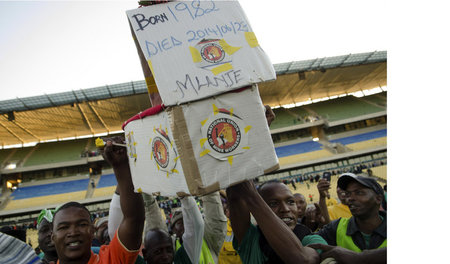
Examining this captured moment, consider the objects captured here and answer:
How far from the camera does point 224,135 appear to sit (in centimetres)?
154

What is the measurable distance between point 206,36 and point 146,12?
378mm

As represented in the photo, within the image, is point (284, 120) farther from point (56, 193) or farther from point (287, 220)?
point (287, 220)

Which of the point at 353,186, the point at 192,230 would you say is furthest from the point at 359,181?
the point at 192,230

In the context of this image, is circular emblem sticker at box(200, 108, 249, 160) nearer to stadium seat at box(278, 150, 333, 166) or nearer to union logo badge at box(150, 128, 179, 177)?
union logo badge at box(150, 128, 179, 177)

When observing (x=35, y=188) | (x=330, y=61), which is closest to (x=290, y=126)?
(x=330, y=61)

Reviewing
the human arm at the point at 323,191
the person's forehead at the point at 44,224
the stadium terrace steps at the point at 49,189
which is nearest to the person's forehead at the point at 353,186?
the human arm at the point at 323,191

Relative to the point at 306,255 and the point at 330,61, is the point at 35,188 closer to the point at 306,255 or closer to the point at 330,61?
the point at 330,61

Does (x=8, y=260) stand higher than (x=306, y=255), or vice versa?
(x=8, y=260)

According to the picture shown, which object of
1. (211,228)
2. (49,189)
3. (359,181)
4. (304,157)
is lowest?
(304,157)

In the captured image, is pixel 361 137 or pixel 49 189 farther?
pixel 361 137

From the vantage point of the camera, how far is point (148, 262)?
261cm

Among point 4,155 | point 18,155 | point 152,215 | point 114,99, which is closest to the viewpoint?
point 152,215

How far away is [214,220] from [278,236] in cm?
119

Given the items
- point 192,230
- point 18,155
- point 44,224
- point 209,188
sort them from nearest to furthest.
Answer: point 209,188 < point 192,230 < point 44,224 < point 18,155
